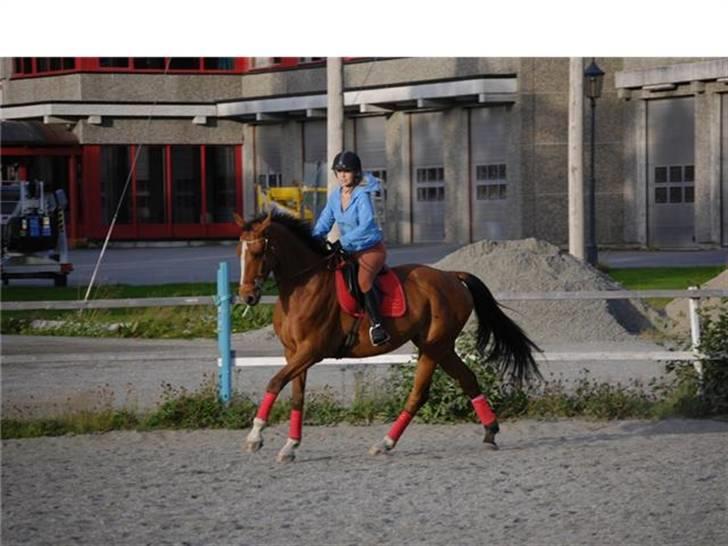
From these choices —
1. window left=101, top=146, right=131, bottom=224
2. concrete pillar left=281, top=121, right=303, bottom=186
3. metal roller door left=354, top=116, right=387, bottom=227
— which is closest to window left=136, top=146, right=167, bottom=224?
window left=101, top=146, right=131, bottom=224

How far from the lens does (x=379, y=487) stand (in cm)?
955

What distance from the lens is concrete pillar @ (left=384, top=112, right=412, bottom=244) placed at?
144 ft

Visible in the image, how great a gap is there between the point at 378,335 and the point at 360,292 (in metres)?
0.34

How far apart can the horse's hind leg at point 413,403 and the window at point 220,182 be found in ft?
125

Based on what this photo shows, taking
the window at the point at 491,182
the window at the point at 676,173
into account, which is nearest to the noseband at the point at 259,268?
the window at the point at 676,173

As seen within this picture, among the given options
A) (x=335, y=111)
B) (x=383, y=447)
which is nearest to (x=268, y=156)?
(x=335, y=111)

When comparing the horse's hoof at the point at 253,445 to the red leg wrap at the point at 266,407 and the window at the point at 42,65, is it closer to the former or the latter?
the red leg wrap at the point at 266,407

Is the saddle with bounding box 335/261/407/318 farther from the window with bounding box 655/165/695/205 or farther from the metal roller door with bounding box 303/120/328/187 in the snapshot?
the metal roller door with bounding box 303/120/328/187

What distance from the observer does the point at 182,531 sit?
27.0 feet

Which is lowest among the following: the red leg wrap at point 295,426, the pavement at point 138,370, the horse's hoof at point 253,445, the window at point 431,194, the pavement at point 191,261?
the pavement at point 138,370

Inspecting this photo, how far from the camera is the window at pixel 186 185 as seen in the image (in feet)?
159

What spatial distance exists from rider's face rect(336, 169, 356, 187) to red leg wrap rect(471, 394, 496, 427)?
6.45ft

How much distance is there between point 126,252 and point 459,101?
11.0 metres

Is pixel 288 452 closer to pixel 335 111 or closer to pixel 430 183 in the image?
pixel 335 111
